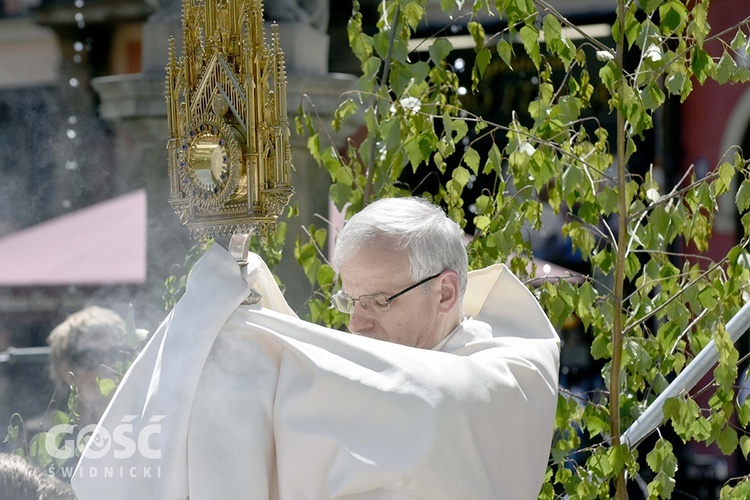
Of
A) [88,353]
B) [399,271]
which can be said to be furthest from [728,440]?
[88,353]

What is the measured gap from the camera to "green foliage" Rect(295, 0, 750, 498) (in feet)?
8.46

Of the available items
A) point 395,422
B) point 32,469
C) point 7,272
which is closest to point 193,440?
point 395,422

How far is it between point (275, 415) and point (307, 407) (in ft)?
0.16

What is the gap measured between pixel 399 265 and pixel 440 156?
3.37ft

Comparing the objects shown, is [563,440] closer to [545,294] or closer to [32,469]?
[545,294]

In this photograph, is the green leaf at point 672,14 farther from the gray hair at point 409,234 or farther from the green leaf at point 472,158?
the gray hair at point 409,234

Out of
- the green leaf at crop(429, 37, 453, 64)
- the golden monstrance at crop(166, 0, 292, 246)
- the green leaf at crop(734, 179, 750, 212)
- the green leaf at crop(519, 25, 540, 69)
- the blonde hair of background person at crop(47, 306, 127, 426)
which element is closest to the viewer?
the golden monstrance at crop(166, 0, 292, 246)

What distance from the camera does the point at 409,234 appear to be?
1976 mm

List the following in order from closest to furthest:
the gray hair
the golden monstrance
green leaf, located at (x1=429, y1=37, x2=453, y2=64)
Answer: the golden monstrance < the gray hair < green leaf, located at (x1=429, y1=37, x2=453, y2=64)

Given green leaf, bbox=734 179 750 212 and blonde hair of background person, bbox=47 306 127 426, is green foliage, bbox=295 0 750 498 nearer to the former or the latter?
green leaf, bbox=734 179 750 212

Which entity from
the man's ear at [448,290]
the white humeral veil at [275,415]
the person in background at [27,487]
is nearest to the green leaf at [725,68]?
the man's ear at [448,290]

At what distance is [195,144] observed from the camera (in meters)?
1.83

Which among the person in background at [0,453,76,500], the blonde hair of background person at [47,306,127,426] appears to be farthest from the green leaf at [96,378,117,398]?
the person in background at [0,453,76,500]

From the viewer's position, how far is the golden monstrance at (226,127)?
1.83m
